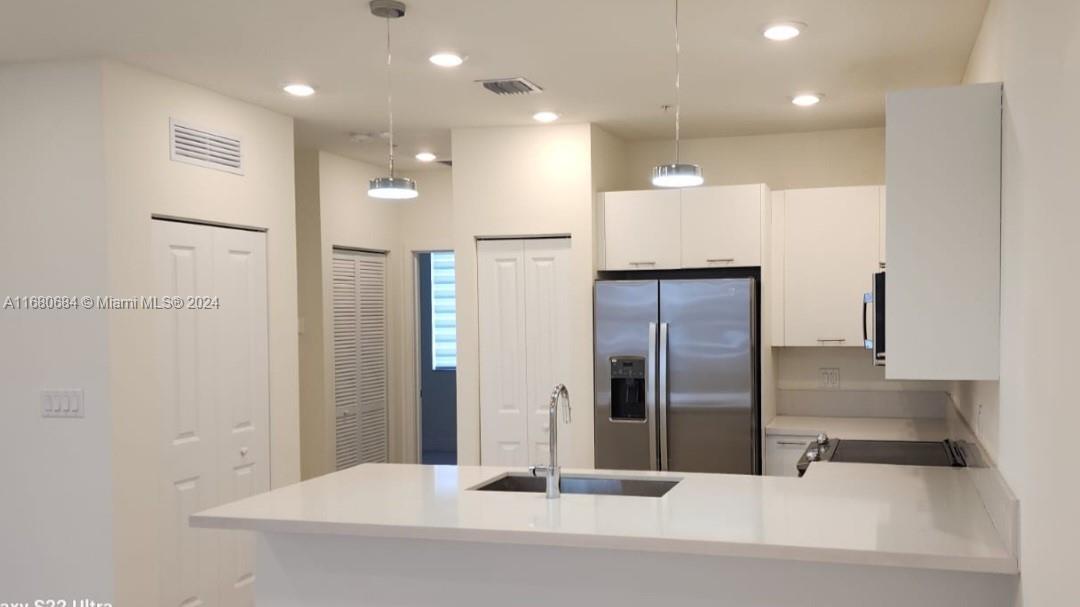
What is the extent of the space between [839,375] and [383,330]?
328 cm

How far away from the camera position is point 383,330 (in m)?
7.36

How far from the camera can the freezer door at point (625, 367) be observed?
548cm

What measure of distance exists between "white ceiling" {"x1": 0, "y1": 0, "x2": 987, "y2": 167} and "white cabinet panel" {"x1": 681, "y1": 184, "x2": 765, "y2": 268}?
1.44 feet

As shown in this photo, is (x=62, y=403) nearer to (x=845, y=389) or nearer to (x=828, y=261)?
(x=828, y=261)

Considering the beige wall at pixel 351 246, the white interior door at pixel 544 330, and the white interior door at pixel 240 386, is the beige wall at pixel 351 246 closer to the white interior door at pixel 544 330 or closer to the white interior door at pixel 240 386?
the white interior door at pixel 240 386

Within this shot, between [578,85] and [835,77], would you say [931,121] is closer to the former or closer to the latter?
[835,77]

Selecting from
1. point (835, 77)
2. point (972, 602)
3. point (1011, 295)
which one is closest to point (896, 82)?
point (835, 77)

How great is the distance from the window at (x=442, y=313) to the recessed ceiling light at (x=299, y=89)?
4481mm

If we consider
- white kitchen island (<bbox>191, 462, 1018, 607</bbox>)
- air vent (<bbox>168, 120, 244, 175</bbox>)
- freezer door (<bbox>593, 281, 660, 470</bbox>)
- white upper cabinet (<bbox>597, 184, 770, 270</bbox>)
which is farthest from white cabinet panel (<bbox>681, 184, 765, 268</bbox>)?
air vent (<bbox>168, 120, 244, 175</bbox>)

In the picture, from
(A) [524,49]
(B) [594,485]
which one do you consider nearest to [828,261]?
(A) [524,49]

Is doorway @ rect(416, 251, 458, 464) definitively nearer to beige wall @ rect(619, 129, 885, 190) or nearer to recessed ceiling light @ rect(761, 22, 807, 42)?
beige wall @ rect(619, 129, 885, 190)

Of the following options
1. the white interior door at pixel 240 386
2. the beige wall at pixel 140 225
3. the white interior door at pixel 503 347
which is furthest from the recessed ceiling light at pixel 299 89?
the white interior door at pixel 503 347

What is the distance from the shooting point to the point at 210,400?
4648 millimetres

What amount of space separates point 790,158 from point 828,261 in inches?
31.6
